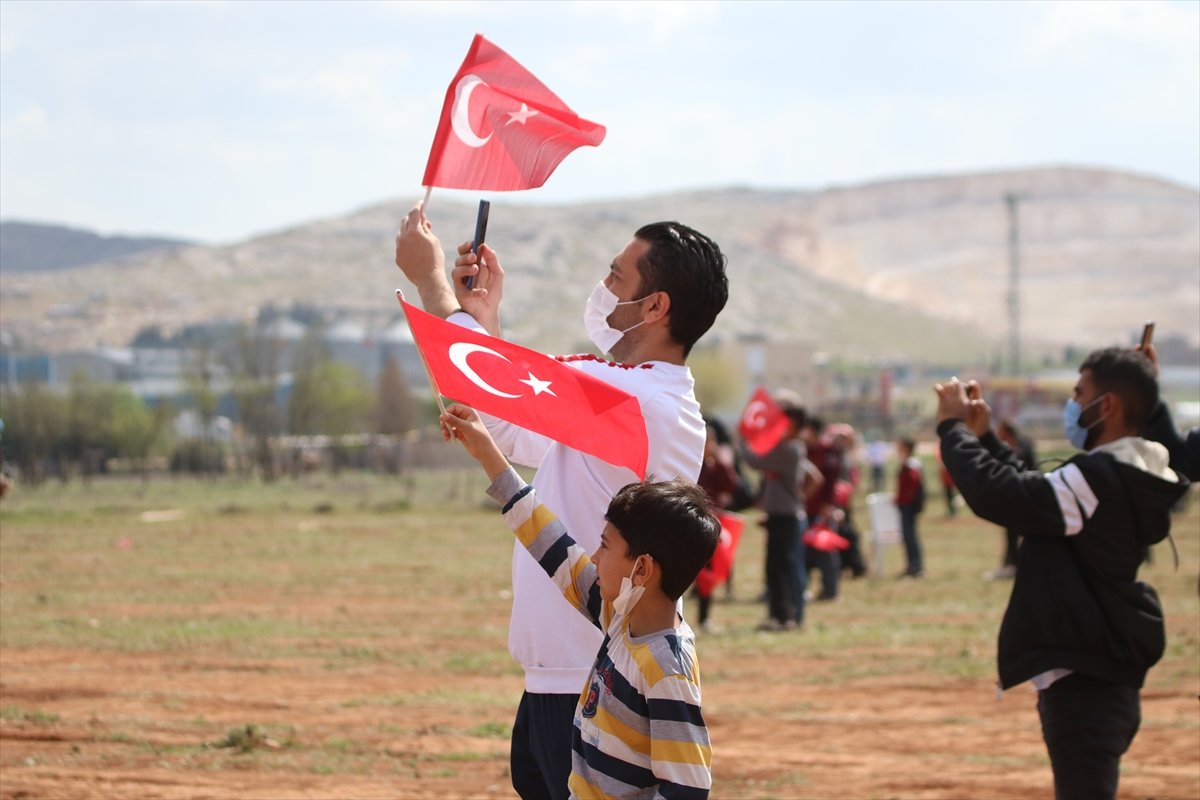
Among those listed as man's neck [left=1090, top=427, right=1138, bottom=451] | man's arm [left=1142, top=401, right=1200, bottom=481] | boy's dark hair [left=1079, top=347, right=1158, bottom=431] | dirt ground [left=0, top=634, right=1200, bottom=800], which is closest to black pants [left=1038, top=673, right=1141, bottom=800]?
man's neck [left=1090, top=427, right=1138, bottom=451]

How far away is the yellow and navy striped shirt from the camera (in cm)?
346

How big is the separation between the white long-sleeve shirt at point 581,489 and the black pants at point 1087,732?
187 centimetres

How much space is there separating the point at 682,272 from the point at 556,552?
764mm

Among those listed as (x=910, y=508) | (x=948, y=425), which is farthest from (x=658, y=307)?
(x=910, y=508)

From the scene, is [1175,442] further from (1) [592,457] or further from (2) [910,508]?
(2) [910,508]

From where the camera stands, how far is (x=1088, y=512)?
5.04m

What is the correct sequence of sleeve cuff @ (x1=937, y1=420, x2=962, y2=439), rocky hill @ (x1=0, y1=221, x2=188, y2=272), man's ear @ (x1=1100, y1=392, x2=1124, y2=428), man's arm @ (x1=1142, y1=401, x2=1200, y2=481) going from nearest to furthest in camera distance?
1. sleeve cuff @ (x1=937, y1=420, x2=962, y2=439)
2. man's ear @ (x1=1100, y1=392, x2=1124, y2=428)
3. man's arm @ (x1=1142, y1=401, x2=1200, y2=481)
4. rocky hill @ (x1=0, y1=221, x2=188, y2=272)

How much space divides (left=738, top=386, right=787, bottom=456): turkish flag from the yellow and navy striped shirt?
10478mm

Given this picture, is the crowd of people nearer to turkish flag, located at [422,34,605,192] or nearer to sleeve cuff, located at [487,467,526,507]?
sleeve cuff, located at [487,467,526,507]

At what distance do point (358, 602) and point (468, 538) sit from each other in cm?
1115

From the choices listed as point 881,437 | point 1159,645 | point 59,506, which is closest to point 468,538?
point 59,506

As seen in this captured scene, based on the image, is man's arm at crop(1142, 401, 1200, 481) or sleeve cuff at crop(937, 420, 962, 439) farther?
man's arm at crop(1142, 401, 1200, 481)

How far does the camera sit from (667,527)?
139 inches

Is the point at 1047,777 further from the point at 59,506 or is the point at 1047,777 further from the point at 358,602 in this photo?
the point at 59,506
